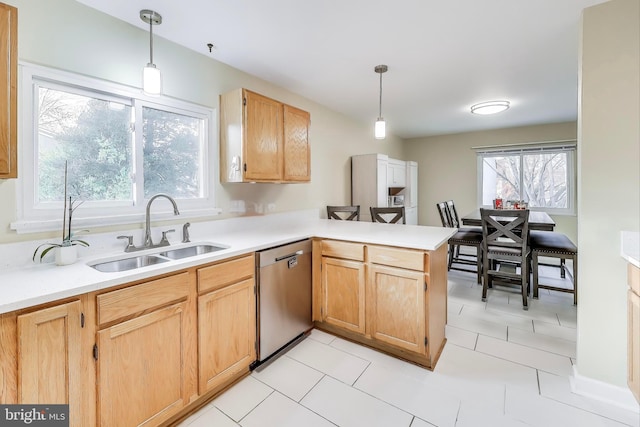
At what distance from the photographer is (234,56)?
2.44m

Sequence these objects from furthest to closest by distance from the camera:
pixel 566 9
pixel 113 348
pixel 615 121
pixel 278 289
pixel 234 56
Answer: pixel 234 56, pixel 278 289, pixel 566 9, pixel 615 121, pixel 113 348

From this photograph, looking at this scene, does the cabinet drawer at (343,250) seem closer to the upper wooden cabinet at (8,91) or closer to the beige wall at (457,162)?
the upper wooden cabinet at (8,91)

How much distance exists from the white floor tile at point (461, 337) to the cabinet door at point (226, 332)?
1602mm

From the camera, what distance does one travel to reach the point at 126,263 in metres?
1.77

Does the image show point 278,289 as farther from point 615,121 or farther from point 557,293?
point 557,293

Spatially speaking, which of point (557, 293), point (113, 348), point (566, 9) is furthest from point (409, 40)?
point (557, 293)

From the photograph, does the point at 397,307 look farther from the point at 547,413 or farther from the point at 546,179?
the point at 546,179

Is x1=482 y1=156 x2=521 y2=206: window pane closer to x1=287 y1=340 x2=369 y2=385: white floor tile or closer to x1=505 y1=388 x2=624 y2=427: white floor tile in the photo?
x1=505 y1=388 x2=624 y2=427: white floor tile

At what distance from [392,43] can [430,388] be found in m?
2.46

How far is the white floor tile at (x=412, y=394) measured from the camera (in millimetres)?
1599

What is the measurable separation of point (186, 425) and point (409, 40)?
290 cm

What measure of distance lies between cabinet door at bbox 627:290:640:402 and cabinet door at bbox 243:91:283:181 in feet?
8.10

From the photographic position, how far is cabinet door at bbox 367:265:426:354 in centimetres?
197

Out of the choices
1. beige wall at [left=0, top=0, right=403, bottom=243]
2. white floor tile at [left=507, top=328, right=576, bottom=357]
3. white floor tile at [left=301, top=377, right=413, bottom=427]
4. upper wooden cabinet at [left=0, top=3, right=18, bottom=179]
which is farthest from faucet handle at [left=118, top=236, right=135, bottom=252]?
white floor tile at [left=507, top=328, right=576, bottom=357]
